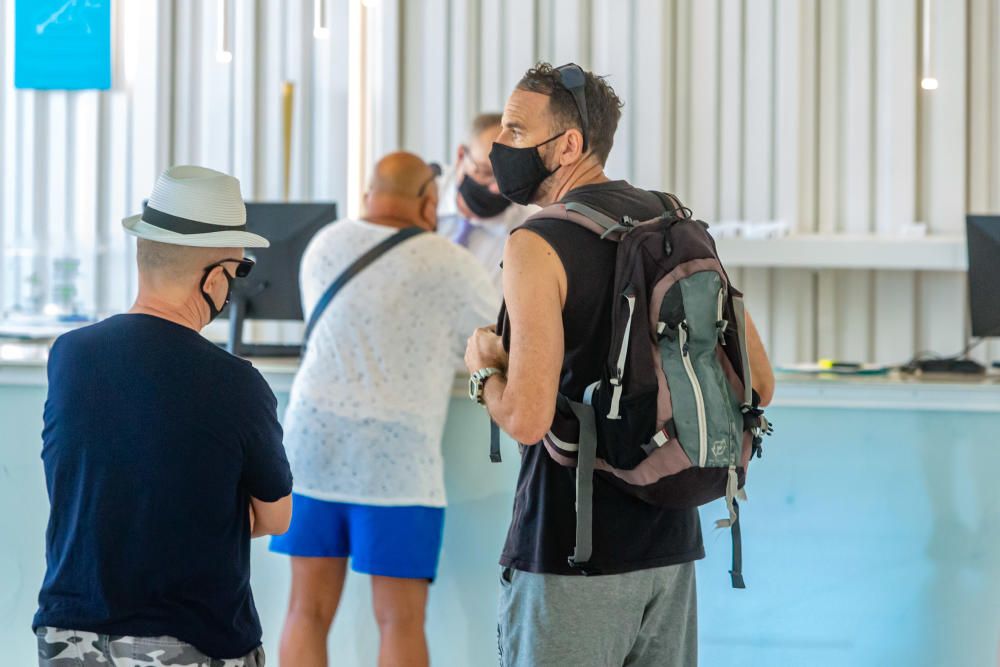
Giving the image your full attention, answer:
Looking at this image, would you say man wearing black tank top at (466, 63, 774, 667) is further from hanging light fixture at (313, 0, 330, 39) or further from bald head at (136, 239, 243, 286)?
hanging light fixture at (313, 0, 330, 39)

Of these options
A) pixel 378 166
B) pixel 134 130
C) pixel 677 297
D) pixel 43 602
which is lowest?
pixel 43 602

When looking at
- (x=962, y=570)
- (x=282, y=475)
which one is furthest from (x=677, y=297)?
(x=962, y=570)

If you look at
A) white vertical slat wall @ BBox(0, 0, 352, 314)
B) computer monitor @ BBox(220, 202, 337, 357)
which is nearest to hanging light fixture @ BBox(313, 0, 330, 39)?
white vertical slat wall @ BBox(0, 0, 352, 314)

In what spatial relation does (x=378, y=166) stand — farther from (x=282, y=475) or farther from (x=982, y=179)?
(x=982, y=179)

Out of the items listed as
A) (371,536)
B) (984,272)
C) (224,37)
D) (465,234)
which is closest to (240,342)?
(371,536)

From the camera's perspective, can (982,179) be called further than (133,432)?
Yes

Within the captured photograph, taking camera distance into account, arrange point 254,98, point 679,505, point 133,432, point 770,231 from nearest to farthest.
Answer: point 133,432
point 679,505
point 770,231
point 254,98

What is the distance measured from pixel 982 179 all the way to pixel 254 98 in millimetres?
3307

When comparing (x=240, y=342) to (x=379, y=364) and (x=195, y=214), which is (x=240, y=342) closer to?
(x=379, y=364)

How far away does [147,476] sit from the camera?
5.30 feet

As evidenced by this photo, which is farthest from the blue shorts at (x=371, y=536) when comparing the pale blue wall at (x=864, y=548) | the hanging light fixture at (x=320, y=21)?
the hanging light fixture at (x=320, y=21)

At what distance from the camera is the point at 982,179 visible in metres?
5.12

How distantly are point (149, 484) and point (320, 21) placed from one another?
4.21 m

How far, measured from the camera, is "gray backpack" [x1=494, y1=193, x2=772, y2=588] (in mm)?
1679
